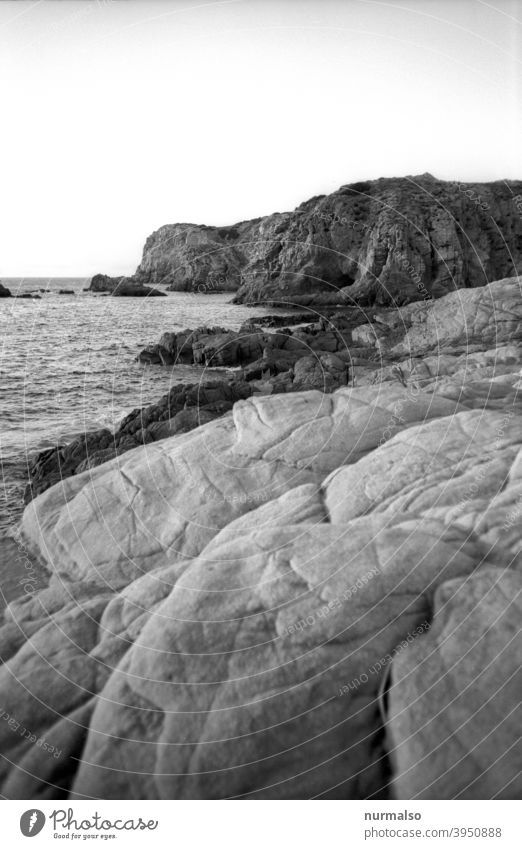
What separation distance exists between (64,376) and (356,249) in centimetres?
3757

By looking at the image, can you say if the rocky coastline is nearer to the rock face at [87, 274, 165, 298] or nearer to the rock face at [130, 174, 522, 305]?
the rock face at [87, 274, 165, 298]

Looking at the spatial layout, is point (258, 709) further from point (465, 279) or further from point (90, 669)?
point (465, 279)

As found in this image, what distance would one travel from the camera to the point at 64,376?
71.4 ft

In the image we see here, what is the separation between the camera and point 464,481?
6.23 meters

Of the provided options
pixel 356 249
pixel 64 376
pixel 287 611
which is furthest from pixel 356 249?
pixel 287 611

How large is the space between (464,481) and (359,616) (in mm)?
2371

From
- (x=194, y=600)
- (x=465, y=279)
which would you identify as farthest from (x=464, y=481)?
(x=465, y=279)

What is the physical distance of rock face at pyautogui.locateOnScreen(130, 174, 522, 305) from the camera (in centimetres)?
4616

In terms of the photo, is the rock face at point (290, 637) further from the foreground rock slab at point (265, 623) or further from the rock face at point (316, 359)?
the rock face at point (316, 359)

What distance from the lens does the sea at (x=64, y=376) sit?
10984 mm

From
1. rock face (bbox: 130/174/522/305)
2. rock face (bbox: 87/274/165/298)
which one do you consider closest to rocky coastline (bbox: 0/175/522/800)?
rock face (bbox: 87/274/165/298)

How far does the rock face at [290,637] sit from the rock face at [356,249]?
125 ft

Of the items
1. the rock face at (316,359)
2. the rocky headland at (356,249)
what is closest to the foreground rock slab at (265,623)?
the rock face at (316,359)

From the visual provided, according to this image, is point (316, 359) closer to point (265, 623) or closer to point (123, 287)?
point (265, 623)
